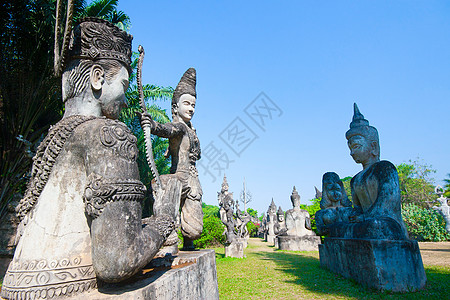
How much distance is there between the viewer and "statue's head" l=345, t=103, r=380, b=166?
6.20 metres

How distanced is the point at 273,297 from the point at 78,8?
10.9 meters

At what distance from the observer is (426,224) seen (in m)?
17.0

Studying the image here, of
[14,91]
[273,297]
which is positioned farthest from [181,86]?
[14,91]

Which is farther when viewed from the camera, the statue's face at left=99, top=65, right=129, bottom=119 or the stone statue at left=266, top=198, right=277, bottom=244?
the stone statue at left=266, top=198, right=277, bottom=244

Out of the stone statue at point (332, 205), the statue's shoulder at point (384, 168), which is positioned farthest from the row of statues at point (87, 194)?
the stone statue at point (332, 205)

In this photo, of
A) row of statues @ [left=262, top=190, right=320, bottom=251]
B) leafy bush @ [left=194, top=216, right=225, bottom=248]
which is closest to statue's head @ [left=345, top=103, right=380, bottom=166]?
row of statues @ [left=262, top=190, right=320, bottom=251]

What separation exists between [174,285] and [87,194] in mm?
991

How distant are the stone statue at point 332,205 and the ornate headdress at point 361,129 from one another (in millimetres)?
2508

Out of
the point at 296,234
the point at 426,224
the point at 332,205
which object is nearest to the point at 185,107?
the point at 332,205

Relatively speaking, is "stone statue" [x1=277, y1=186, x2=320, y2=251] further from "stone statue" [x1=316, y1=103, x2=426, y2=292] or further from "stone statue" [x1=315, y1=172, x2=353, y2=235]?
"stone statue" [x1=316, y1=103, x2=426, y2=292]

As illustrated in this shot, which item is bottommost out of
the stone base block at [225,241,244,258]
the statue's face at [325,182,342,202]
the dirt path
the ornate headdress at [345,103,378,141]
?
the dirt path

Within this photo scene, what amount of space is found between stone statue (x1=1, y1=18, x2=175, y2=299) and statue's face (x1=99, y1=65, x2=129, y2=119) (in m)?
0.04

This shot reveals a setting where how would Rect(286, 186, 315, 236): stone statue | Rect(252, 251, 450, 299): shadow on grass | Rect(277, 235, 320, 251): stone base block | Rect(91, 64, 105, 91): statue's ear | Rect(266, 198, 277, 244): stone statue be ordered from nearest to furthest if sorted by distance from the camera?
Rect(91, 64, 105, 91): statue's ear < Rect(252, 251, 450, 299): shadow on grass < Rect(277, 235, 320, 251): stone base block < Rect(286, 186, 315, 236): stone statue < Rect(266, 198, 277, 244): stone statue

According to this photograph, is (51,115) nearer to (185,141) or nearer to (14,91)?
(14,91)
